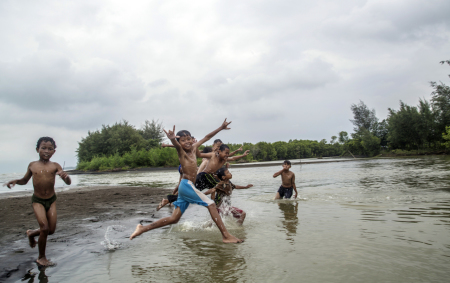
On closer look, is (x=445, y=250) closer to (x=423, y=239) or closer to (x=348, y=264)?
(x=423, y=239)

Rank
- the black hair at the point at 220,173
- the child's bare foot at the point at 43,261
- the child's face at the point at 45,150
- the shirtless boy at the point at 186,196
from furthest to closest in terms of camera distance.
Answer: the black hair at the point at 220,173
the shirtless boy at the point at 186,196
the child's face at the point at 45,150
the child's bare foot at the point at 43,261

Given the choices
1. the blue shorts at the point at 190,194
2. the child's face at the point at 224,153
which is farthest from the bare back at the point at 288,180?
the blue shorts at the point at 190,194

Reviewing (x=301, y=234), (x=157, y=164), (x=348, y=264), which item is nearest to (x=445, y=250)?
(x=348, y=264)

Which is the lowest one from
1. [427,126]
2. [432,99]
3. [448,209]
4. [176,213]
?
[448,209]

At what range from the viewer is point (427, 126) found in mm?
50094

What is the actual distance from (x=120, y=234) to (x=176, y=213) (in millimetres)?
1649

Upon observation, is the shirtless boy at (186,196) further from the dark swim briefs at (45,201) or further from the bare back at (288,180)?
the bare back at (288,180)

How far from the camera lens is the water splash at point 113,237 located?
4609mm

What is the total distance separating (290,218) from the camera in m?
6.45

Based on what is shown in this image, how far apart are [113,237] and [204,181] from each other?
2067 mm

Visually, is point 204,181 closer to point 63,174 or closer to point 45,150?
point 63,174

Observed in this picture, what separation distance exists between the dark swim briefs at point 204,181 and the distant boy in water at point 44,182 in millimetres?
2570

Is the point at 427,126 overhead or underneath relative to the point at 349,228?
overhead

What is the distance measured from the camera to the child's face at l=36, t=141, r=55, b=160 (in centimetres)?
425
